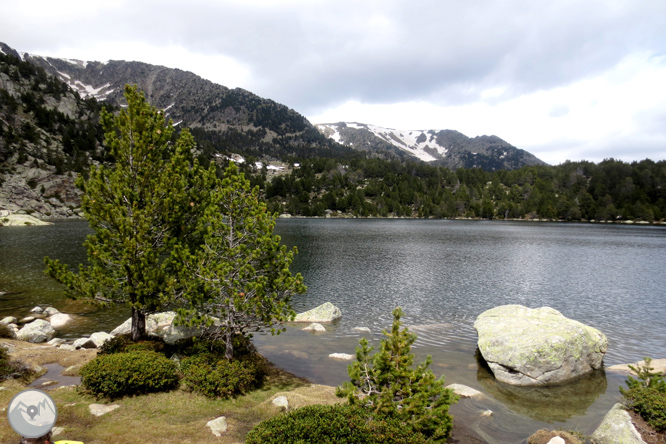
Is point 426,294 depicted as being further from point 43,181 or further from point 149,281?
point 43,181

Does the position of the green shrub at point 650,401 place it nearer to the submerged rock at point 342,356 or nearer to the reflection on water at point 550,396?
the reflection on water at point 550,396

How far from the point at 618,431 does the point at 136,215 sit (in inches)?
819

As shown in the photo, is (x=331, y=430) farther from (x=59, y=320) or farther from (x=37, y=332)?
(x=59, y=320)

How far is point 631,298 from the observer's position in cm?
3791

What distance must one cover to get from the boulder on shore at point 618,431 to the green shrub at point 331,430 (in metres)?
7.62

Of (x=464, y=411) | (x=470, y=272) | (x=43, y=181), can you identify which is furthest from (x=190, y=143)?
(x=43, y=181)

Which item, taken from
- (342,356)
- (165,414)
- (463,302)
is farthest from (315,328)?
(463,302)

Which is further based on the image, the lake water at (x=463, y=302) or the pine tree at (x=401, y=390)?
the lake water at (x=463, y=302)

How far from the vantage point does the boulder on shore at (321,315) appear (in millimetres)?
29641

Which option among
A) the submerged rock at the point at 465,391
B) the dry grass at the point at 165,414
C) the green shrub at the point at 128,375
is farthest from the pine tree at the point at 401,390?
the green shrub at the point at 128,375

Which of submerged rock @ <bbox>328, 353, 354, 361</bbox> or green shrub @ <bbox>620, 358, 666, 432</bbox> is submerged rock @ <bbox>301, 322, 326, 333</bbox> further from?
green shrub @ <bbox>620, 358, 666, 432</bbox>

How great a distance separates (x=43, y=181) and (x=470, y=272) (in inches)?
7455

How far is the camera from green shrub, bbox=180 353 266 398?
14.1 metres

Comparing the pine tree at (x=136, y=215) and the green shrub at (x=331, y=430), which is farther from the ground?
the pine tree at (x=136, y=215)
